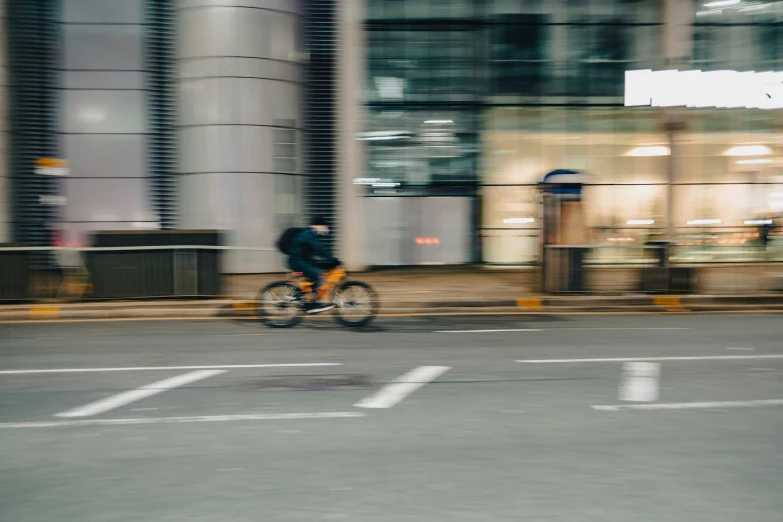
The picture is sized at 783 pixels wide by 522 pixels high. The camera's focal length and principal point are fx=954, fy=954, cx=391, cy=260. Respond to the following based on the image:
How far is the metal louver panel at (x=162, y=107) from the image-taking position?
22.2 m

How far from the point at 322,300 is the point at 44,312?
4.50m

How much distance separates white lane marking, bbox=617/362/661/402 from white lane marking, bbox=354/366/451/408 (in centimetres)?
163

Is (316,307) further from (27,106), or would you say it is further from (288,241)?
(27,106)

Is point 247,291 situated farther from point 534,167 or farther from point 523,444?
point 523,444

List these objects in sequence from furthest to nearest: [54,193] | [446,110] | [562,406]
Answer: [446,110]
[54,193]
[562,406]

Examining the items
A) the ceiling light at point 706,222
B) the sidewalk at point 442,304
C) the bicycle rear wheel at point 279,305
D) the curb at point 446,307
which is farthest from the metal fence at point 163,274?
the ceiling light at point 706,222

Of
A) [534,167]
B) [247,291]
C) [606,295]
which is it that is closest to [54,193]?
[247,291]

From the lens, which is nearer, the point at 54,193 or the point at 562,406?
the point at 562,406

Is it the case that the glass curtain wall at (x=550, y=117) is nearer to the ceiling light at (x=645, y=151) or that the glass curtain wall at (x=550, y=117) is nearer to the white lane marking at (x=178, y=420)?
the ceiling light at (x=645, y=151)

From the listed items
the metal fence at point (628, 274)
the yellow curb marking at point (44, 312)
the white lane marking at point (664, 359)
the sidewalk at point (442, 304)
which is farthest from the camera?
the metal fence at point (628, 274)

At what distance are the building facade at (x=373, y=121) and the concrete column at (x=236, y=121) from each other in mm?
46

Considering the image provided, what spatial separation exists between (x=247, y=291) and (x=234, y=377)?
27.1 ft

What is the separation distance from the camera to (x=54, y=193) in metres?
21.9

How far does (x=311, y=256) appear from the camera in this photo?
42.5 ft
